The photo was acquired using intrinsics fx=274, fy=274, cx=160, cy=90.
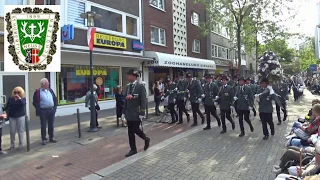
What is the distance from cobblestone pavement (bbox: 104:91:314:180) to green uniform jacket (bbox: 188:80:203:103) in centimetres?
184

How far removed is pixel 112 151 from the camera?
673 cm

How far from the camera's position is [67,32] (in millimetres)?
11938

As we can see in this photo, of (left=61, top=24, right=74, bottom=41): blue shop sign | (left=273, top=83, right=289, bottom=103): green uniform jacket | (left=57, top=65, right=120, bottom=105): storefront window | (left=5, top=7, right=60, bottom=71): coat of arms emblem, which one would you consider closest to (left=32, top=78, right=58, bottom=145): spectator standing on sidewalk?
(left=5, top=7, right=60, bottom=71): coat of arms emblem

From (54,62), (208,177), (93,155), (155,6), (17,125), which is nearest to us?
(208,177)

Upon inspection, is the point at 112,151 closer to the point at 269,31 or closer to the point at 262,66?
the point at 262,66

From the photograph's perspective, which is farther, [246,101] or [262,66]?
[262,66]

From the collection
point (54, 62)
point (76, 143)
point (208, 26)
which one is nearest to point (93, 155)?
point (76, 143)

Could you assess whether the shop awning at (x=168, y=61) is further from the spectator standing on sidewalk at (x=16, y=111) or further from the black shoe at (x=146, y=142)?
the black shoe at (x=146, y=142)

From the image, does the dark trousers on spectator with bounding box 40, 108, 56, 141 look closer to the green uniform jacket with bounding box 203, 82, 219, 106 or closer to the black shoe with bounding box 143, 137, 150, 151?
the black shoe with bounding box 143, 137, 150, 151

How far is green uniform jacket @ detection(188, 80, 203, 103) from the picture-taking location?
373 inches

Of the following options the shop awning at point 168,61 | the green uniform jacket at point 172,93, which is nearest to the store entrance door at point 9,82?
the green uniform jacket at point 172,93

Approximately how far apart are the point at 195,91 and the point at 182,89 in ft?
2.03

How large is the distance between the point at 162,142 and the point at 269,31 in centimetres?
1902

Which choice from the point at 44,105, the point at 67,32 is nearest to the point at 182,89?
the point at 44,105
